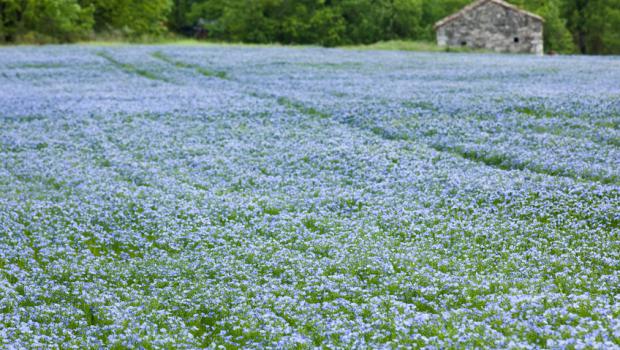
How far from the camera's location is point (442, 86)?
25938 mm

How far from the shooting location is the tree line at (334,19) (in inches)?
2977

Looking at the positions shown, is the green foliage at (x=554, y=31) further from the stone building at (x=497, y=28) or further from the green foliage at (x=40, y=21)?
the green foliage at (x=40, y=21)

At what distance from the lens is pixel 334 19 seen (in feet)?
271

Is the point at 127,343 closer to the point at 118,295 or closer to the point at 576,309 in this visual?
the point at 118,295

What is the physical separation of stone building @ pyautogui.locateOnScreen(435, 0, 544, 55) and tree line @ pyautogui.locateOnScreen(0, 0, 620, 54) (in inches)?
716

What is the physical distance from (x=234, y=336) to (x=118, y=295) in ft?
6.00

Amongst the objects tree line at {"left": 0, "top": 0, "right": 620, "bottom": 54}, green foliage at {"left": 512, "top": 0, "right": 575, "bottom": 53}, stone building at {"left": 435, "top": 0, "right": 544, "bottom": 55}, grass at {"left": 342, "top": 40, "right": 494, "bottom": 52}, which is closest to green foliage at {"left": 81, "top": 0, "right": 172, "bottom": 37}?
tree line at {"left": 0, "top": 0, "right": 620, "bottom": 54}

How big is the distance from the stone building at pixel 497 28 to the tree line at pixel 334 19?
1818 cm

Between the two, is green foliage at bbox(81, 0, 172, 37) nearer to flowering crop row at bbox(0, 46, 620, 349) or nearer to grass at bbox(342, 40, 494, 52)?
grass at bbox(342, 40, 494, 52)

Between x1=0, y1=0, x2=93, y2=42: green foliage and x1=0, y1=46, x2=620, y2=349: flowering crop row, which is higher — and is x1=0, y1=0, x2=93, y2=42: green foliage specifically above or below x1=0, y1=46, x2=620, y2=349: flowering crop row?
above

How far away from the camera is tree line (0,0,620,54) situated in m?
75.6

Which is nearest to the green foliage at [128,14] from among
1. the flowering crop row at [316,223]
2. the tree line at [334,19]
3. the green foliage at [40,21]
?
the tree line at [334,19]

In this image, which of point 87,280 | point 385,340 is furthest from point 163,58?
point 385,340

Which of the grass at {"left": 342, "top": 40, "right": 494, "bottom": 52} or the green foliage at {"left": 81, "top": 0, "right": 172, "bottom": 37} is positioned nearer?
the grass at {"left": 342, "top": 40, "right": 494, "bottom": 52}
